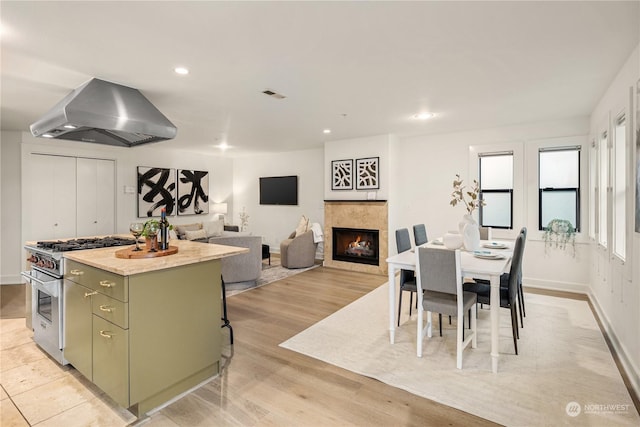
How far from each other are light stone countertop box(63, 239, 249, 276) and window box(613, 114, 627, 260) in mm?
3446

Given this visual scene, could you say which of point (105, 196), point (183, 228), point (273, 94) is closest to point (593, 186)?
point (273, 94)

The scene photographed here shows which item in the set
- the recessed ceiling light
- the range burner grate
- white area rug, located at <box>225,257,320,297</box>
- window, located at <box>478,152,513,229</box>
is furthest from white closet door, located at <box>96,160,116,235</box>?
window, located at <box>478,152,513,229</box>

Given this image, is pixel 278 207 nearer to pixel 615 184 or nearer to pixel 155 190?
pixel 155 190

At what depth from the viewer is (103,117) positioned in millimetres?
2730

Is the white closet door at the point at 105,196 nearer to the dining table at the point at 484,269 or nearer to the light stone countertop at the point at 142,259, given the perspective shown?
the light stone countertop at the point at 142,259

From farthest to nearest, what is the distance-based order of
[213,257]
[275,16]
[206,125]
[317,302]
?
[206,125] → [317,302] → [213,257] → [275,16]

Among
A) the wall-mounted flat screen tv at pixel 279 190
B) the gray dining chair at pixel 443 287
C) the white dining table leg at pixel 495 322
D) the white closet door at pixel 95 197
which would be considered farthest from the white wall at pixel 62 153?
Answer: the white dining table leg at pixel 495 322

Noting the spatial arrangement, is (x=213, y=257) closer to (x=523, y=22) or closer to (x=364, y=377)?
(x=364, y=377)

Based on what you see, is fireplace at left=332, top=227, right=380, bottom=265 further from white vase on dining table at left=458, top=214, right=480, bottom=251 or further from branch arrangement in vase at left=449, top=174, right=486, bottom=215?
white vase on dining table at left=458, top=214, right=480, bottom=251

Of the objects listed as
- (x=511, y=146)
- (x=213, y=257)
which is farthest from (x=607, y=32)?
(x=213, y=257)

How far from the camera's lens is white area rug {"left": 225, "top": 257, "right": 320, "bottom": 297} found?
4.93 metres

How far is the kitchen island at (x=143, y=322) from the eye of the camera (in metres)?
2.03

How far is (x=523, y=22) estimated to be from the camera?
2.16 m

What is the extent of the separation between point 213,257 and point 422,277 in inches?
69.1
